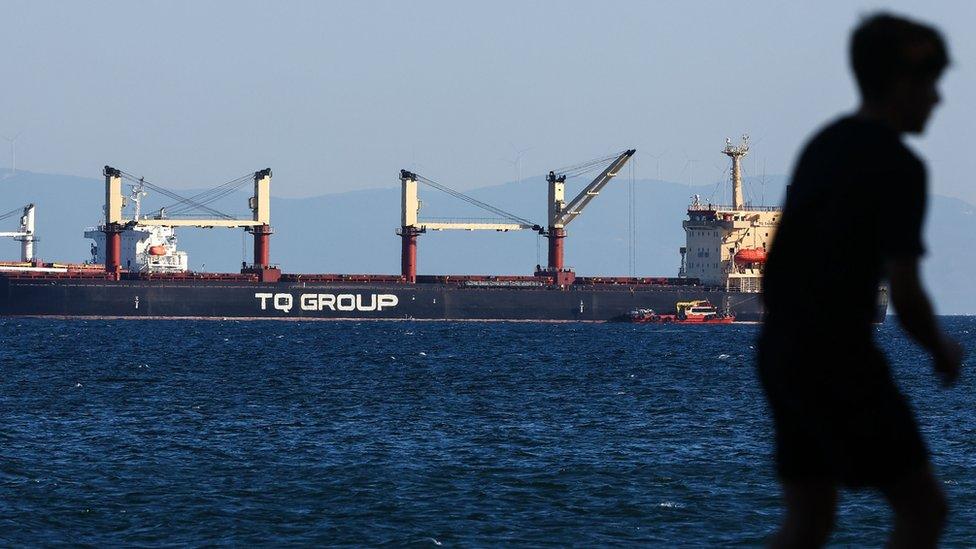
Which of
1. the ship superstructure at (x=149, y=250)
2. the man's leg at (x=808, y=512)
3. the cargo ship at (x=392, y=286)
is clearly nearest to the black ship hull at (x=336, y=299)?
the cargo ship at (x=392, y=286)

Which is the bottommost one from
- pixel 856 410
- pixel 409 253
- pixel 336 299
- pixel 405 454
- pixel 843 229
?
pixel 405 454

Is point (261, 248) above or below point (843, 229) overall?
above

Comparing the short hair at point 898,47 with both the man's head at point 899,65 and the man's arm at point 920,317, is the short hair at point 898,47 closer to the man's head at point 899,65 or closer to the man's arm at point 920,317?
the man's head at point 899,65

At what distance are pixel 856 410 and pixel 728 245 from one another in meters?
99.2

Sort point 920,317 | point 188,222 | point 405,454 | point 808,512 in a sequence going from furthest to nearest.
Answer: point 188,222
point 405,454
point 808,512
point 920,317

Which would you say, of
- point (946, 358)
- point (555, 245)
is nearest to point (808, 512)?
point (946, 358)

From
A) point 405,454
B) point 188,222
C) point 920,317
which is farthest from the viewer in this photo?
point 188,222

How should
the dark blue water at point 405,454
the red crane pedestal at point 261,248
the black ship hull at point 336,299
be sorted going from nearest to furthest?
the dark blue water at point 405,454, the black ship hull at point 336,299, the red crane pedestal at point 261,248

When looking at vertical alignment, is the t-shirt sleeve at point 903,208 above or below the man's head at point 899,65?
below

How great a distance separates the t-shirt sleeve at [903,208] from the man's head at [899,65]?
0.74 feet

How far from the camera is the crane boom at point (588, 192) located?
106 metres

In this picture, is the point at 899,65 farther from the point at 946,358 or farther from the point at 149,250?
the point at 149,250

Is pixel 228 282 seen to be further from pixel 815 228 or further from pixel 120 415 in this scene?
pixel 815 228

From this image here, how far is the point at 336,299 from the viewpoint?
97.9m
